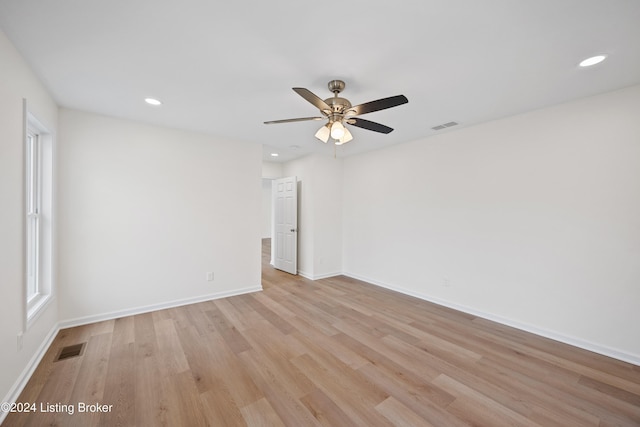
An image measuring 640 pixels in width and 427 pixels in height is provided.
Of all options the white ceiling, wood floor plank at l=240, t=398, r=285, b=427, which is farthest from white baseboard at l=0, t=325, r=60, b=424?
the white ceiling

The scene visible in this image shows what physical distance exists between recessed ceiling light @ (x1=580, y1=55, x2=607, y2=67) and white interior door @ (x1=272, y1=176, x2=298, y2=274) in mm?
4269

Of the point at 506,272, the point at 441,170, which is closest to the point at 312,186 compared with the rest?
the point at 441,170

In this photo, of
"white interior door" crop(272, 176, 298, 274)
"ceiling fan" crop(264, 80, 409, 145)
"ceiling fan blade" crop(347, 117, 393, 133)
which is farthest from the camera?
"white interior door" crop(272, 176, 298, 274)

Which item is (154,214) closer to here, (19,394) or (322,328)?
(19,394)

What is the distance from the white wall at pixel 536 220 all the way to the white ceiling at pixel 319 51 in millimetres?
446

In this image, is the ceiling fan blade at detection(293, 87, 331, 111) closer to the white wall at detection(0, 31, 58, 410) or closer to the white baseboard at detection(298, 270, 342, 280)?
the white wall at detection(0, 31, 58, 410)

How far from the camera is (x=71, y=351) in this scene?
2.43 meters

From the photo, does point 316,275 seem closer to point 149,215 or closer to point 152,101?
point 149,215

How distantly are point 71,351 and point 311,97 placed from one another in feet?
10.9

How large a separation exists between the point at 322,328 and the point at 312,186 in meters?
2.89

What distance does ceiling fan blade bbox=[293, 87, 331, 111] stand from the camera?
181 cm

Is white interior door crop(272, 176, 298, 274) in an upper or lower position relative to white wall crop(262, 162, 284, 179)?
lower

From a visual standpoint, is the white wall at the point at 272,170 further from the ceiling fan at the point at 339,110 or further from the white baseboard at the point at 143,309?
the ceiling fan at the point at 339,110

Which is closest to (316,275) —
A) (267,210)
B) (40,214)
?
(40,214)
